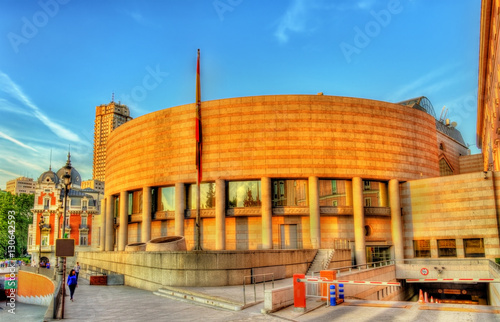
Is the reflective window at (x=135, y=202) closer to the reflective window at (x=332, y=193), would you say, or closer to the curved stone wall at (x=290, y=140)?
the curved stone wall at (x=290, y=140)

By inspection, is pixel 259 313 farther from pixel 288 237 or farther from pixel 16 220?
pixel 16 220

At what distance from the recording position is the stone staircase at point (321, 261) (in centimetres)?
3198

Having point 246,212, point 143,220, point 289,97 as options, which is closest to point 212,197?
point 246,212

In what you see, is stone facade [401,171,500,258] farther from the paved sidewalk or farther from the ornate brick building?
the ornate brick building

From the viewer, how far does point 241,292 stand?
68.8 ft

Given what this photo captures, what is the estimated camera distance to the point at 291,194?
144 feet

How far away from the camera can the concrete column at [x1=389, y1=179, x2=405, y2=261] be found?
4473cm

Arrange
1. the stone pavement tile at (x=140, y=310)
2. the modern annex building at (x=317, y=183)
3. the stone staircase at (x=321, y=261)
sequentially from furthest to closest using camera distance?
the modern annex building at (x=317, y=183)
the stone staircase at (x=321, y=261)
the stone pavement tile at (x=140, y=310)

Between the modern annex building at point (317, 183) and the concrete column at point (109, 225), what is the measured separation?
1227cm

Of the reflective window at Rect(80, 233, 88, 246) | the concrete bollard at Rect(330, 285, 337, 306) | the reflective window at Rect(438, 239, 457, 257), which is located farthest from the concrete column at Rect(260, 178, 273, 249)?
the reflective window at Rect(80, 233, 88, 246)

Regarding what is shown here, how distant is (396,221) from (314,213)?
30.8 ft

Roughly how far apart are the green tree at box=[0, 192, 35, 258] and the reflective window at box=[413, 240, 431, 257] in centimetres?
6687

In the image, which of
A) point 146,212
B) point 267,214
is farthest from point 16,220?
point 267,214

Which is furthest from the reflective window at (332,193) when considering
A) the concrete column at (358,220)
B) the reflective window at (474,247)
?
the reflective window at (474,247)
